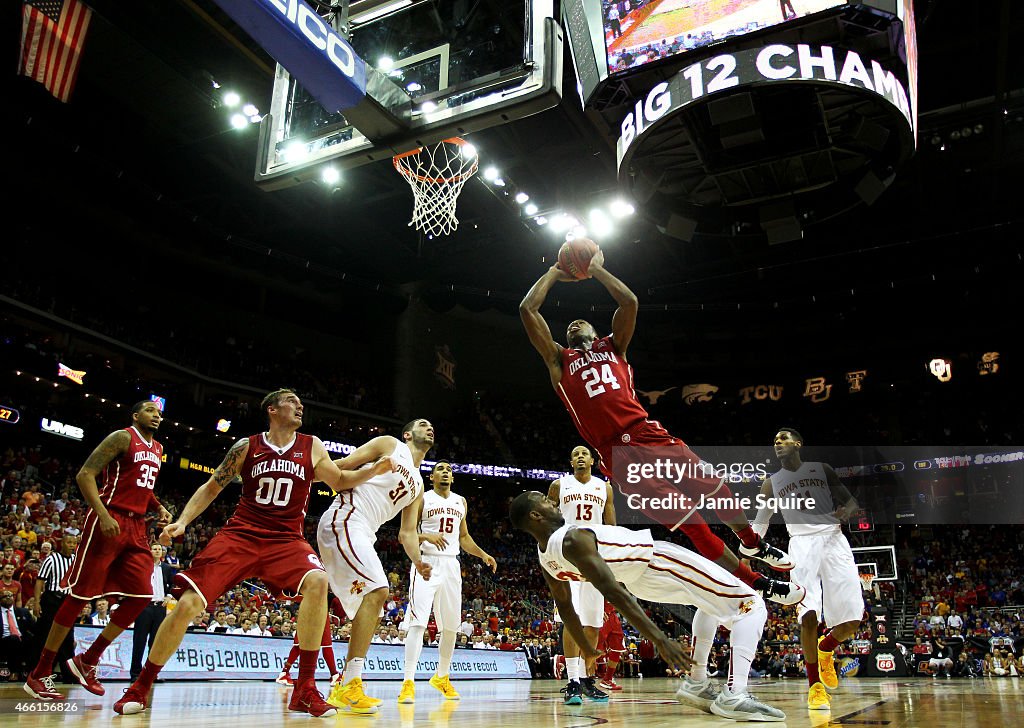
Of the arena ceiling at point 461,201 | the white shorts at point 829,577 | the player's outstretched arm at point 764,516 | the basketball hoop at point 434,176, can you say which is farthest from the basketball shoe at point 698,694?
the arena ceiling at point 461,201

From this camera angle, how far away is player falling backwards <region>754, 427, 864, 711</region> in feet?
21.5

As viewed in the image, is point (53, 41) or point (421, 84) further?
point (53, 41)

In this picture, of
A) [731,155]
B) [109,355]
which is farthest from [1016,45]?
[109,355]

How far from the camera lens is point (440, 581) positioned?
7.50 metres

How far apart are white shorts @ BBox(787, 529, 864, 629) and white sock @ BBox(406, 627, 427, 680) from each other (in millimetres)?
3201

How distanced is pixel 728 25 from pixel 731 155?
1865mm

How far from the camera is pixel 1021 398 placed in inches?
1107

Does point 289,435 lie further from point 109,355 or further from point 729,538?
point 729,538

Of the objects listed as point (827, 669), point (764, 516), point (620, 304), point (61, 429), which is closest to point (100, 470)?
point (620, 304)

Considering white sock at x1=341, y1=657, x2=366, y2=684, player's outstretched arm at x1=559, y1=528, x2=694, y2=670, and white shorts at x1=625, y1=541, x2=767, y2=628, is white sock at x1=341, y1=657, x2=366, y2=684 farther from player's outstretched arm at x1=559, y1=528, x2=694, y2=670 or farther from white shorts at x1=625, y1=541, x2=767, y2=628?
white shorts at x1=625, y1=541, x2=767, y2=628

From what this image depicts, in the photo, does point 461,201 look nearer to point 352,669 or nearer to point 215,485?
point 215,485

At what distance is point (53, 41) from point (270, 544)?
11.6 meters

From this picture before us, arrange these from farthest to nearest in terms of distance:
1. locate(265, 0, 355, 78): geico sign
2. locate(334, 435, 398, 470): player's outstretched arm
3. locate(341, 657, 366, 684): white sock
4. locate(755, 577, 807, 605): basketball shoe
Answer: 1. locate(265, 0, 355, 78): geico sign
2. locate(334, 435, 398, 470): player's outstretched arm
3. locate(341, 657, 366, 684): white sock
4. locate(755, 577, 807, 605): basketball shoe

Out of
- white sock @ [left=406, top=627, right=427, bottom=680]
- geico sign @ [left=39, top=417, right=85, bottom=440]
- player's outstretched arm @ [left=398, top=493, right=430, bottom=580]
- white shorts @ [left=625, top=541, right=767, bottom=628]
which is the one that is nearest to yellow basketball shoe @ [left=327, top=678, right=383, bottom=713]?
player's outstretched arm @ [left=398, top=493, right=430, bottom=580]
